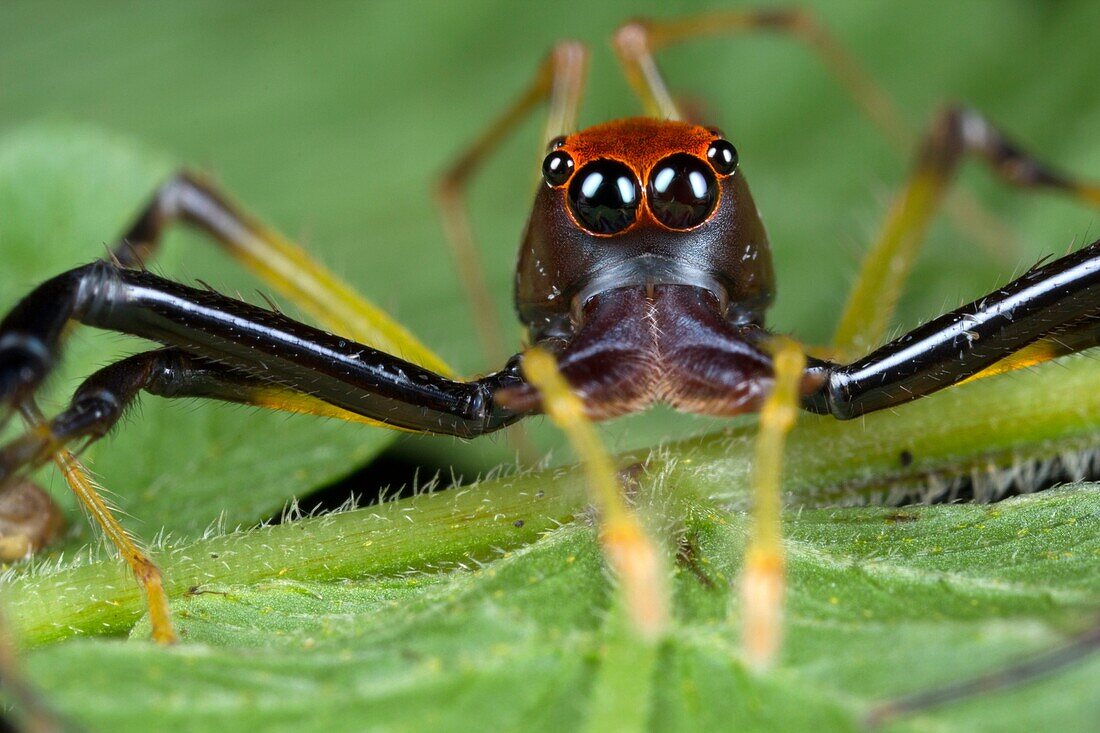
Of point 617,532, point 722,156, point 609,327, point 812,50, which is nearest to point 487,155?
point 812,50

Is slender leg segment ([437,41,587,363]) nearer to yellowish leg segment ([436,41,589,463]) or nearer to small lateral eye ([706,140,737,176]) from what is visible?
yellowish leg segment ([436,41,589,463])

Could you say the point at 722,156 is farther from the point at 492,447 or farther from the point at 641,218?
the point at 492,447

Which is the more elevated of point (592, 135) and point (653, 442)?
point (592, 135)

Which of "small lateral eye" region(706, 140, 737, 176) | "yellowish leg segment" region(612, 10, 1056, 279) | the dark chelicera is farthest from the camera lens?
"yellowish leg segment" region(612, 10, 1056, 279)

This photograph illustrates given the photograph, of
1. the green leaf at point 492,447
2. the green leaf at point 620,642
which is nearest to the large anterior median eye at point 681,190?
the green leaf at point 492,447

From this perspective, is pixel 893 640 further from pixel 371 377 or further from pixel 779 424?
pixel 371 377

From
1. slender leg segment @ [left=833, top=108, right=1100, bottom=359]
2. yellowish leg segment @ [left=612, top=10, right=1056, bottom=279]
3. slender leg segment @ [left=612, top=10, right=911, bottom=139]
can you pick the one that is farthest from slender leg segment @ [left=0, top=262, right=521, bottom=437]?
→ slender leg segment @ [left=612, top=10, right=911, bottom=139]

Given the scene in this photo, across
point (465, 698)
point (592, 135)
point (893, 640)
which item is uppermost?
point (592, 135)

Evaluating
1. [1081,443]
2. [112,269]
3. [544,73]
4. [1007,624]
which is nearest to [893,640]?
[1007,624]
